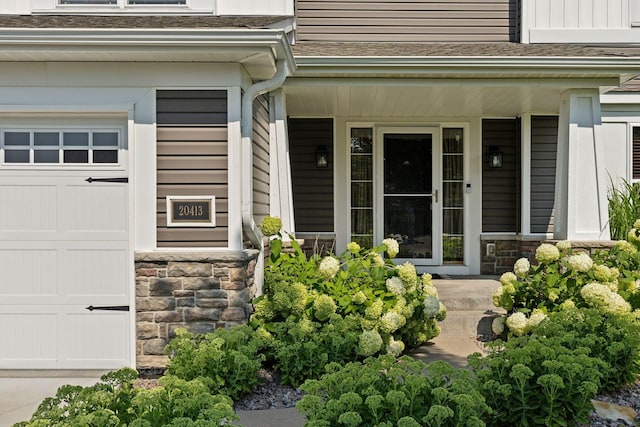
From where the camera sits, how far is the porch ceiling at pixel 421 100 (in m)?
5.66

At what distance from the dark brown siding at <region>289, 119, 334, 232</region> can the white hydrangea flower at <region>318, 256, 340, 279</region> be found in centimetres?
250

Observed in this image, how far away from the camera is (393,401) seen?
2.50 m

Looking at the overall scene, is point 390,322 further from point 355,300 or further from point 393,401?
point 393,401

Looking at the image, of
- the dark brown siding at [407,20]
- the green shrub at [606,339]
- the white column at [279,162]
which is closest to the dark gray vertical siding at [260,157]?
the white column at [279,162]

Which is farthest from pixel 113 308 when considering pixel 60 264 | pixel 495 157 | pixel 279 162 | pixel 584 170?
pixel 495 157

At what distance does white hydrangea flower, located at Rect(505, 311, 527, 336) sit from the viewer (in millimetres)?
4641

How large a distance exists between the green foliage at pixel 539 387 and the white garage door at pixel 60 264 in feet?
9.54

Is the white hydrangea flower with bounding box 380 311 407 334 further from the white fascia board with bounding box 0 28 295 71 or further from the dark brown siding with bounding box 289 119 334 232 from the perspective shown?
the dark brown siding with bounding box 289 119 334 232

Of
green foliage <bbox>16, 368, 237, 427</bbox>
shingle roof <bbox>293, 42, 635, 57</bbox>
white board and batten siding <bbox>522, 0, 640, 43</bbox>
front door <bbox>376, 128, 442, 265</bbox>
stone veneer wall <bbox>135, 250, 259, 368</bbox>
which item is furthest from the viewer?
front door <bbox>376, 128, 442, 265</bbox>

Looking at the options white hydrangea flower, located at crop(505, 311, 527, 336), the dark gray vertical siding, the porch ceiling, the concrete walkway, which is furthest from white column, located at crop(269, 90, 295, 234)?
white hydrangea flower, located at crop(505, 311, 527, 336)

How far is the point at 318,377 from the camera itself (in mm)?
4039

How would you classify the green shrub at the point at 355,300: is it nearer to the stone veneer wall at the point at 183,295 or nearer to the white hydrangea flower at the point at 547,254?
the stone veneer wall at the point at 183,295

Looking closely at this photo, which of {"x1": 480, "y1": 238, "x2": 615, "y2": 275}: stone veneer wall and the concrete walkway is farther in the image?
{"x1": 480, "y1": 238, "x2": 615, "y2": 275}: stone veneer wall

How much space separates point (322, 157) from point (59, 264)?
356cm
